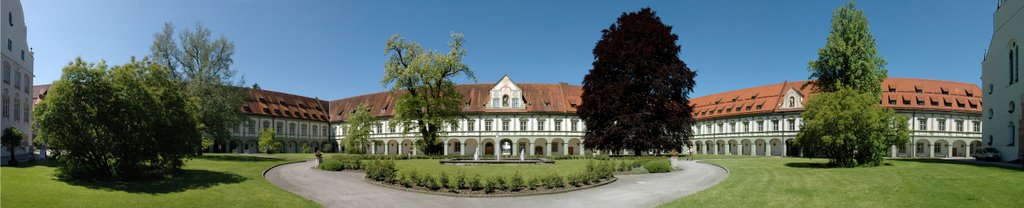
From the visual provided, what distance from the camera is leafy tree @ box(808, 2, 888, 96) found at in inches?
1475

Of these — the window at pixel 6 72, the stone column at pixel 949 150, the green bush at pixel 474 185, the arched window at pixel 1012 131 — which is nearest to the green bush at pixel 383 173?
the green bush at pixel 474 185

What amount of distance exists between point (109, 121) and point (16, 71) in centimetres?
1728

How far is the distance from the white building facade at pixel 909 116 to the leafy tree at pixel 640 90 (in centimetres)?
2302

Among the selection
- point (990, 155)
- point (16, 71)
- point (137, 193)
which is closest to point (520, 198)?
point (137, 193)

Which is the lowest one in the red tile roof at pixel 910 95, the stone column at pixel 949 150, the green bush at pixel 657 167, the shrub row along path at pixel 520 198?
the stone column at pixel 949 150

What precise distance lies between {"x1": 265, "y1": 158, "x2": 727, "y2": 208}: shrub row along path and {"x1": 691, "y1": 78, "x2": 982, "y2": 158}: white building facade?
39.7 meters

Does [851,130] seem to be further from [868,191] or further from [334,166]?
[334,166]

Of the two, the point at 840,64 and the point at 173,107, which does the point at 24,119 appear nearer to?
the point at 173,107

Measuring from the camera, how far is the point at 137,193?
58.8 feet

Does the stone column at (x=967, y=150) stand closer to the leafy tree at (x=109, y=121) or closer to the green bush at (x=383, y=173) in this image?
the green bush at (x=383, y=173)

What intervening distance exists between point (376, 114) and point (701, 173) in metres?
54.0

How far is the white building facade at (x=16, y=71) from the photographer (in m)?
29.1

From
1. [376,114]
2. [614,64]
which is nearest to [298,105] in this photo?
[376,114]

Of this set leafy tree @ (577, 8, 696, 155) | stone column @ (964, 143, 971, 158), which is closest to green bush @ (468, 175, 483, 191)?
leafy tree @ (577, 8, 696, 155)
